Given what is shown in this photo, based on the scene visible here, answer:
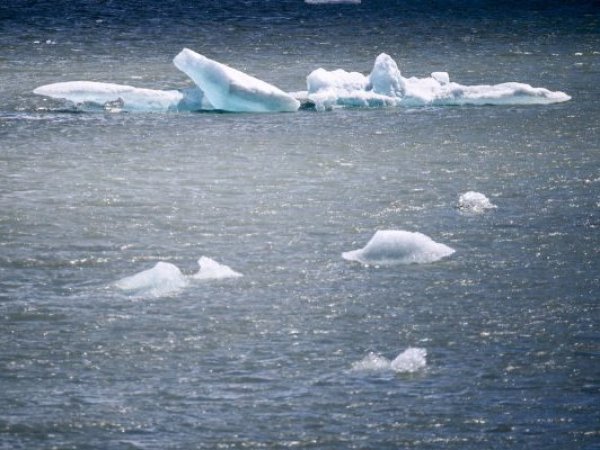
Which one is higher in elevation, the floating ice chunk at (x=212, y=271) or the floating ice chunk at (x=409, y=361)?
the floating ice chunk at (x=409, y=361)

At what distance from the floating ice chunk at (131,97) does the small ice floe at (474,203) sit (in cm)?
404

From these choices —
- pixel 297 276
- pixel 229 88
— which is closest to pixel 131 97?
pixel 229 88

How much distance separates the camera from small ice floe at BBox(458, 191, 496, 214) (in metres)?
8.51

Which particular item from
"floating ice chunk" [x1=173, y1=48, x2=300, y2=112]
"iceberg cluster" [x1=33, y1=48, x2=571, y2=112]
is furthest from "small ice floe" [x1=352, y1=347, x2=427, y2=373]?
"iceberg cluster" [x1=33, y1=48, x2=571, y2=112]

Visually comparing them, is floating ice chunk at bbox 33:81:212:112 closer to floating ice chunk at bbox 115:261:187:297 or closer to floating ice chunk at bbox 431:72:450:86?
floating ice chunk at bbox 431:72:450:86

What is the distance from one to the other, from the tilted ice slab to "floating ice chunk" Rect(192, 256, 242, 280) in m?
5.04

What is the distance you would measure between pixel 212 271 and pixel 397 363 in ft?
5.50

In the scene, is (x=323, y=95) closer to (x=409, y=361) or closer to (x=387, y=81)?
(x=387, y=81)

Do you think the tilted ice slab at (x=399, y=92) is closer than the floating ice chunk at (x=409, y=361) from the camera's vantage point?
No

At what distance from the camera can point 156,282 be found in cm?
690

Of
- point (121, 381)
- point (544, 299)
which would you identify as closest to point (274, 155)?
point (544, 299)

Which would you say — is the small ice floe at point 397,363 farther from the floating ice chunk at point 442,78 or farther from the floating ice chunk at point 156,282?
the floating ice chunk at point 442,78

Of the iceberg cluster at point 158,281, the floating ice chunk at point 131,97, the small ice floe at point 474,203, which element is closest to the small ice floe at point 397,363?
the iceberg cluster at point 158,281

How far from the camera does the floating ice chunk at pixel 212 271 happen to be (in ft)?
23.3
